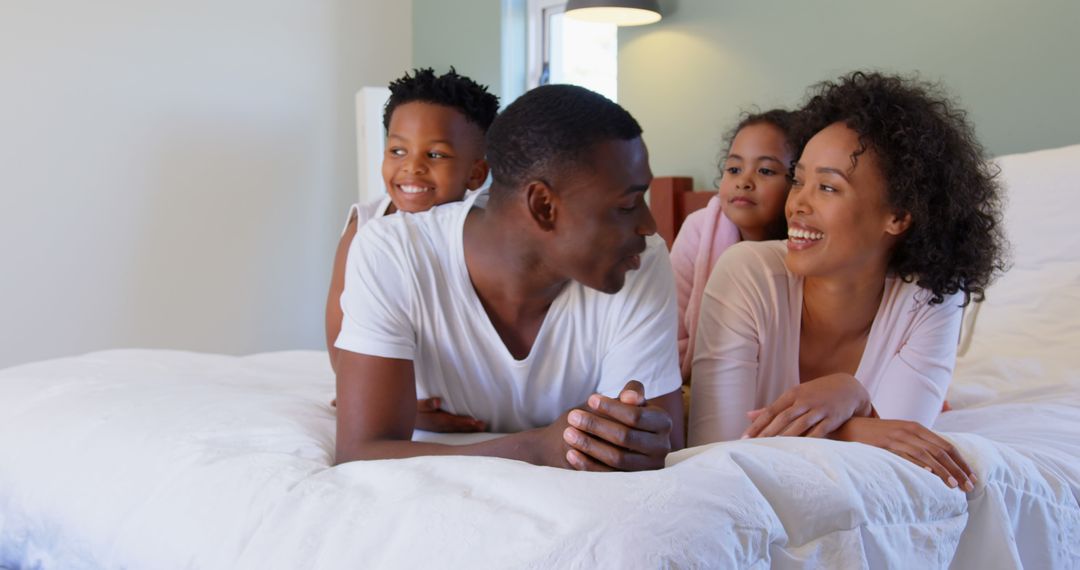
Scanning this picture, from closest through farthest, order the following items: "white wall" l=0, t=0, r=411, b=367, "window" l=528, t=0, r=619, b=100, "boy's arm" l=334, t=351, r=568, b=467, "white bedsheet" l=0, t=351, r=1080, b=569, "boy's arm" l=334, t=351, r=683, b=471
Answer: "white bedsheet" l=0, t=351, r=1080, b=569 < "boy's arm" l=334, t=351, r=683, b=471 < "boy's arm" l=334, t=351, r=568, b=467 < "white wall" l=0, t=0, r=411, b=367 < "window" l=528, t=0, r=619, b=100

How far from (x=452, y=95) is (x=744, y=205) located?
60 cm

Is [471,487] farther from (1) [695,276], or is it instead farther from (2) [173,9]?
(2) [173,9]

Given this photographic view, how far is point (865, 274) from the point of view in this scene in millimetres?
1572

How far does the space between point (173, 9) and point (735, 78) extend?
1.99 metres

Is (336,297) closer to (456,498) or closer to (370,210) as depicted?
(370,210)

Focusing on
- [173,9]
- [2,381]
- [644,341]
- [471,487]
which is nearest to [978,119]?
[644,341]

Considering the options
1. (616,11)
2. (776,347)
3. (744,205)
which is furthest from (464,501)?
(616,11)

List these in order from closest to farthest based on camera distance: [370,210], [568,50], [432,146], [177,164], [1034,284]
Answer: [432,146], [370,210], [1034,284], [177,164], [568,50]

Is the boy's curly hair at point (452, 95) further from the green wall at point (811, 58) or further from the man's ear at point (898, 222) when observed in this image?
the green wall at point (811, 58)

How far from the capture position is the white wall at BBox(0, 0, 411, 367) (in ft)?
10.7

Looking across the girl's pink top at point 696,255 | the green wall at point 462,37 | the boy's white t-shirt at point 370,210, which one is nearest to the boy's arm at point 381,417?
the boy's white t-shirt at point 370,210

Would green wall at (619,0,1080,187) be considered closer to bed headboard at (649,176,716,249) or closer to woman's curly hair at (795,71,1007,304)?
bed headboard at (649,176,716,249)

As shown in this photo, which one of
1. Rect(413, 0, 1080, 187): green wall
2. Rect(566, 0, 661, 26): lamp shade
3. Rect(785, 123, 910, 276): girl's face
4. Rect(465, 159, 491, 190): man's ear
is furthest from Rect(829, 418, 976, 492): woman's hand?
Rect(566, 0, 661, 26): lamp shade

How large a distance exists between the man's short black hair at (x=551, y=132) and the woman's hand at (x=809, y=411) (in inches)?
15.9
